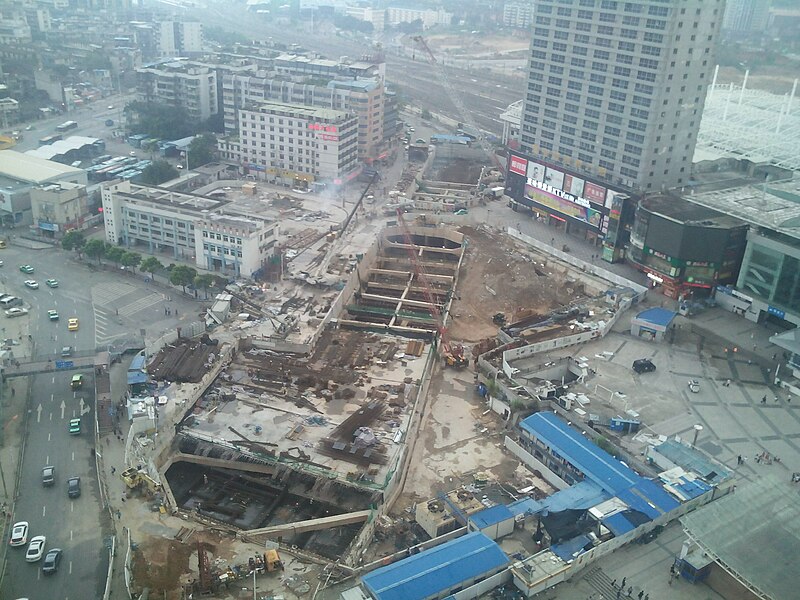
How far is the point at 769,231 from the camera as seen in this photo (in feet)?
145

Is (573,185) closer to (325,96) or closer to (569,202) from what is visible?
(569,202)

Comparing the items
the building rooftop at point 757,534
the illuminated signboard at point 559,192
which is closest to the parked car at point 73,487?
the building rooftop at point 757,534

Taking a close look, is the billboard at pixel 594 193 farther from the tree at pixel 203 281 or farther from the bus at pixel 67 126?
the bus at pixel 67 126

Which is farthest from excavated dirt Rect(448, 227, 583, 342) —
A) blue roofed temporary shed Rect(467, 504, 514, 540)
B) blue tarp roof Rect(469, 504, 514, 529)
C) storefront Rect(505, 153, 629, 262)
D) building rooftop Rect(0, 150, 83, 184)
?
building rooftop Rect(0, 150, 83, 184)

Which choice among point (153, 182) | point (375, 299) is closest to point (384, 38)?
point (153, 182)

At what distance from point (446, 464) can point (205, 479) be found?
35.2 ft

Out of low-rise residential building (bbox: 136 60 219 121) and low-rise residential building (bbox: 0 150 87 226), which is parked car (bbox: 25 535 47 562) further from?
low-rise residential building (bbox: 136 60 219 121)

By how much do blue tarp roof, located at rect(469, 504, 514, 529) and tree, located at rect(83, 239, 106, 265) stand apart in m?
34.9

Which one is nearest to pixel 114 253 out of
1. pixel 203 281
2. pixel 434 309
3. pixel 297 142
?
pixel 203 281

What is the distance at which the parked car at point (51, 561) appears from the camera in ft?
86.9

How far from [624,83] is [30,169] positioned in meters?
A: 46.3

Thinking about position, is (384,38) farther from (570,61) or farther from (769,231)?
(769,231)

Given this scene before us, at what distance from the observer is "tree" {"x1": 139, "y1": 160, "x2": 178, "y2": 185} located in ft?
215

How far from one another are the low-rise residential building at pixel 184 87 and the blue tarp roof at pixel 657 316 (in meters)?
56.2
